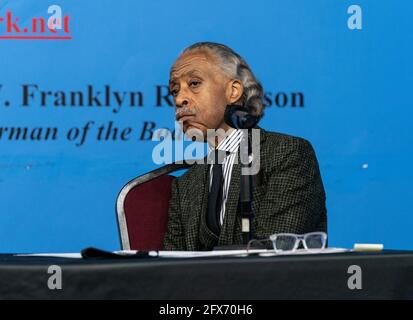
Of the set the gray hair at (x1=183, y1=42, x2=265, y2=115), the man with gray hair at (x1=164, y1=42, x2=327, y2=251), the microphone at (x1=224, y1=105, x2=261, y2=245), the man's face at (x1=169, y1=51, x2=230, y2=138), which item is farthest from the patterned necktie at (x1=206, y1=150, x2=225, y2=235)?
the microphone at (x1=224, y1=105, x2=261, y2=245)

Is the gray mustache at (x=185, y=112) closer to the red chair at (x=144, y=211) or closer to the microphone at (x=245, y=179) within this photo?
the red chair at (x=144, y=211)

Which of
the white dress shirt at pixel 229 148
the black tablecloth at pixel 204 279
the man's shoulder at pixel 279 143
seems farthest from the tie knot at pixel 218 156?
the black tablecloth at pixel 204 279

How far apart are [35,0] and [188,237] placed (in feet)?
3.73

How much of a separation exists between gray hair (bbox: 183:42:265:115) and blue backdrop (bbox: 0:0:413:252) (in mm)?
571

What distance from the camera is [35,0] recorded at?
131 inches

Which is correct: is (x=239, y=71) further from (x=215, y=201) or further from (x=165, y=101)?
(x=165, y=101)

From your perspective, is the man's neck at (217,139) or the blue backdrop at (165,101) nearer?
the man's neck at (217,139)

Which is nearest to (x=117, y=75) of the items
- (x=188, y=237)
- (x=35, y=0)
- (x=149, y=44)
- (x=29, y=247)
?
Result: (x=149, y=44)

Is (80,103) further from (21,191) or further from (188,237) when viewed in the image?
(188,237)

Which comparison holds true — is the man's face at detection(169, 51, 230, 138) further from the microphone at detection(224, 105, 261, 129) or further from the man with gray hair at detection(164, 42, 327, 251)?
the microphone at detection(224, 105, 261, 129)

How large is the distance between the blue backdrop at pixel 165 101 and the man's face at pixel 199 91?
1.99 ft

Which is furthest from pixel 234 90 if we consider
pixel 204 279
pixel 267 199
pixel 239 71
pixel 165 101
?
pixel 204 279

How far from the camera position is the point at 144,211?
281 cm

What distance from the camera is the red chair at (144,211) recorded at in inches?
109
